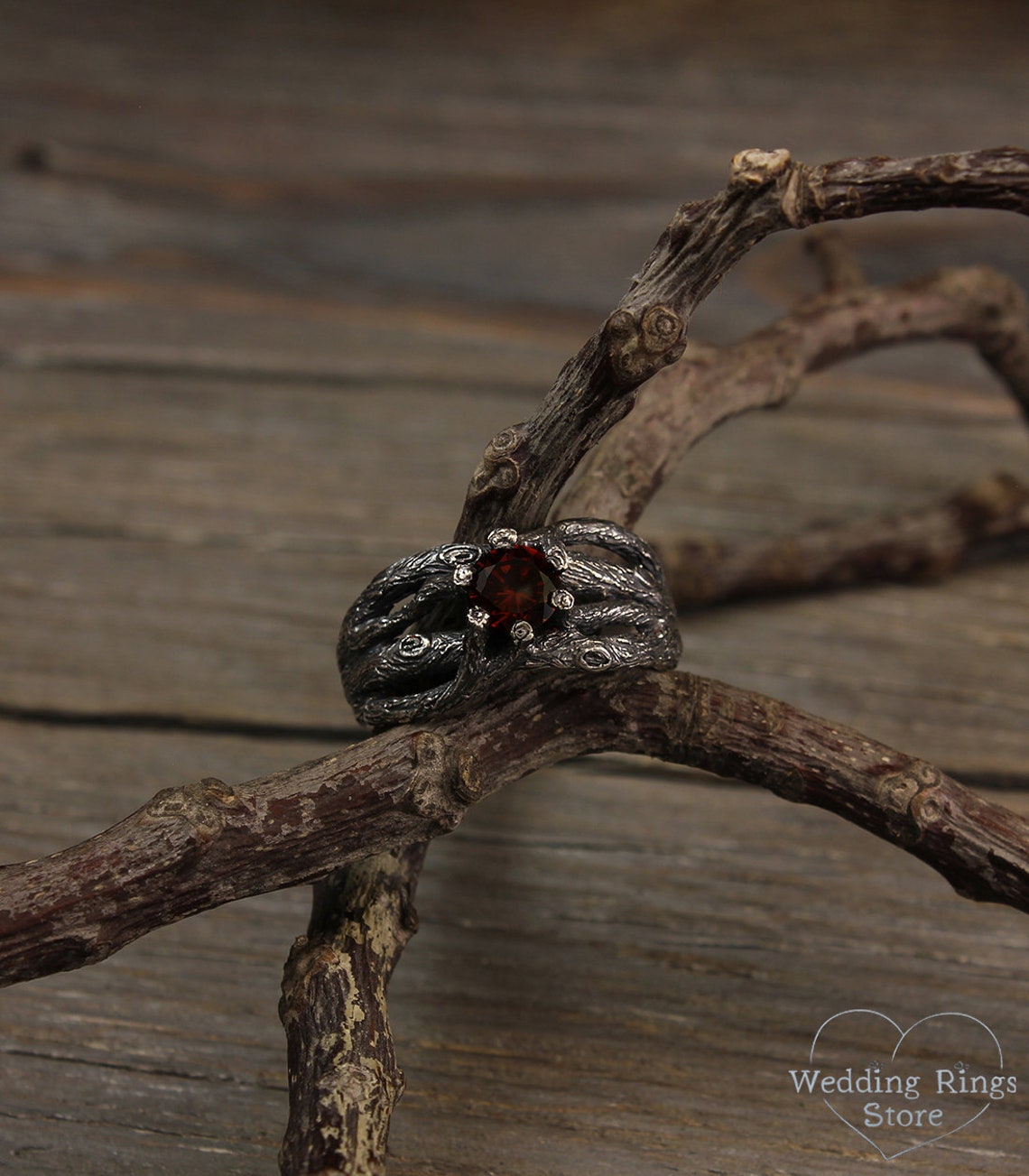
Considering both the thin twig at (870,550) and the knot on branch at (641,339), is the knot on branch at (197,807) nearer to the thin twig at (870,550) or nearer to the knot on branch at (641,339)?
the knot on branch at (641,339)

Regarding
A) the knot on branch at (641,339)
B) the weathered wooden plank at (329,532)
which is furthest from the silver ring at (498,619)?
the weathered wooden plank at (329,532)

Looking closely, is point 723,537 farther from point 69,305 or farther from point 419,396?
point 69,305

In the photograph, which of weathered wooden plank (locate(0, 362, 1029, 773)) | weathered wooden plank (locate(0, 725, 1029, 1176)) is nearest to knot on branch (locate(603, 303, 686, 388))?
weathered wooden plank (locate(0, 725, 1029, 1176))

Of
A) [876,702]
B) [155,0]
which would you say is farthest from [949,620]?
[155,0]

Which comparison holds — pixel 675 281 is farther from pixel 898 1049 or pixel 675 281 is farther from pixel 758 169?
pixel 898 1049

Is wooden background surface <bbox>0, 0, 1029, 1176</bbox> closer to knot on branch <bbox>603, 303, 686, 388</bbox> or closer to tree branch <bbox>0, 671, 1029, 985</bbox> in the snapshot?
tree branch <bbox>0, 671, 1029, 985</bbox>
